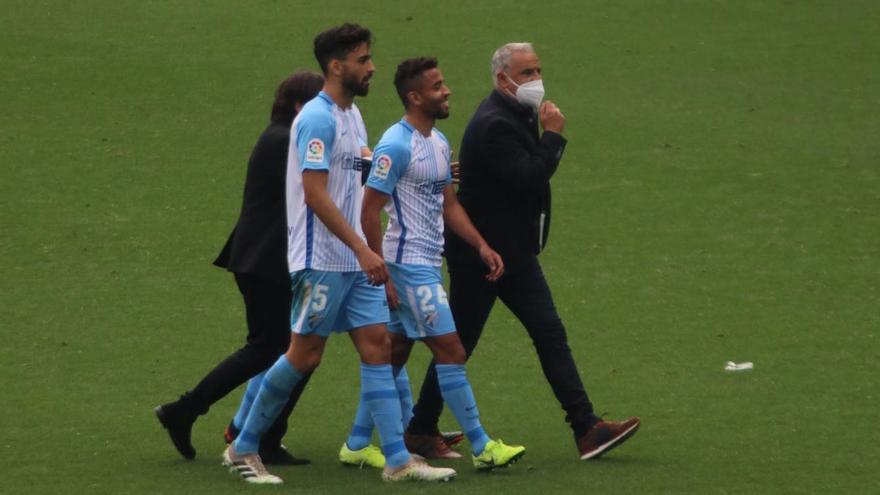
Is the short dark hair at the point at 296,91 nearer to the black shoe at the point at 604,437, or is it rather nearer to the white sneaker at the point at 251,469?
the white sneaker at the point at 251,469

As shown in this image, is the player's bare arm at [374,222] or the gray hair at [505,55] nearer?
the player's bare arm at [374,222]

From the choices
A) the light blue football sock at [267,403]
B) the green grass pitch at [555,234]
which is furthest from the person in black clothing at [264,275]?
the light blue football sock at [267,403]

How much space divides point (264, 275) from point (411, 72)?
1093 mm

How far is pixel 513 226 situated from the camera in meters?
7.43

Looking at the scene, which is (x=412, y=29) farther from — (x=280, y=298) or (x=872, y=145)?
(x=280, y=298)

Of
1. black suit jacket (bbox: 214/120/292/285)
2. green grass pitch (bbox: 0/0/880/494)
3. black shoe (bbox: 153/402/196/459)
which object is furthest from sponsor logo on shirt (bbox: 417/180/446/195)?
black shoe (bbox: 153/402/196/459)

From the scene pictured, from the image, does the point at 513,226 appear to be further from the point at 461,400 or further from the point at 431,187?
the point at 461,400

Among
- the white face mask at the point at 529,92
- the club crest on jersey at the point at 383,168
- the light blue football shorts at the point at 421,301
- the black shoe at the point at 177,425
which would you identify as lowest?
the black shoe at the point at 177,425

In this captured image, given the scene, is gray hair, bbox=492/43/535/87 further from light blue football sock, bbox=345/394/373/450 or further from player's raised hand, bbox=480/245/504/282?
light blue football sock, bbox=345/394/373/450

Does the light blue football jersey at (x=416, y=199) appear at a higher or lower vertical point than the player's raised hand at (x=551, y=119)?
lower

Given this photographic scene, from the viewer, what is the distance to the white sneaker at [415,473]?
265 inches

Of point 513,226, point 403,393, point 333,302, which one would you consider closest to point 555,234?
point 513,226

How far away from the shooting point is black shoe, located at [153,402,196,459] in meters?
7.24

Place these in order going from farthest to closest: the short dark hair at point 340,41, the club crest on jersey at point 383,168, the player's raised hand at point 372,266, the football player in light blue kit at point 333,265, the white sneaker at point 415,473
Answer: the club crest on jersey at point 383,168, the white sneaker at point 415,473, the short dark hair at point 340,41, the football player in light blue kit at point 333,265, the player's raised hand at point 372,266
